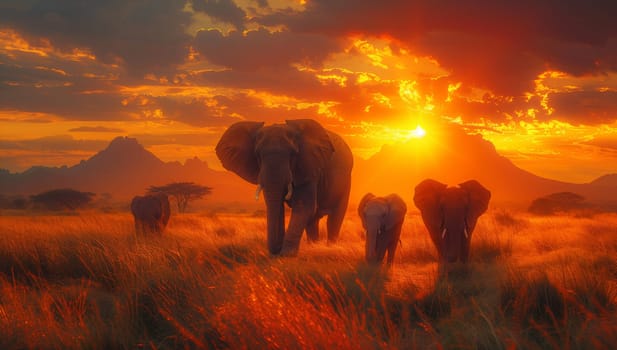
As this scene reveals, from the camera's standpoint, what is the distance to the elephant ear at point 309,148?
10.0 m

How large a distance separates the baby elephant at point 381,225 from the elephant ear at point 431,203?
16.2 inches

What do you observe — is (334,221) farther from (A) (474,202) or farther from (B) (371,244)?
(A) (474,202)

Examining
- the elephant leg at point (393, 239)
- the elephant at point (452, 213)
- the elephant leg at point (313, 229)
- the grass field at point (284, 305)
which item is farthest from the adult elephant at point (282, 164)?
the elephant at point (452, 213)

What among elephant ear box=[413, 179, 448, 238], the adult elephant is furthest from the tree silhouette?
elephant ear box=[413, 179, 448, 238]

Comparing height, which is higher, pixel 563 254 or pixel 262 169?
pixel 262 169

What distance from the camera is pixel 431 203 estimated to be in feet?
32.4

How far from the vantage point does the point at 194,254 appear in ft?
26.9

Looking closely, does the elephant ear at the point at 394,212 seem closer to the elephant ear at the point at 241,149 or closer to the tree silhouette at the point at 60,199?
the elephant ear at the point at 241,149

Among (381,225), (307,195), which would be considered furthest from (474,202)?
(307,195)

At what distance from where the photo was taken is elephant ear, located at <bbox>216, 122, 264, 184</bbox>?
33.8ft

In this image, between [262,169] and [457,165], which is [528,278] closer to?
[262,169]

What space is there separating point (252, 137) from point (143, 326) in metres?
5.60

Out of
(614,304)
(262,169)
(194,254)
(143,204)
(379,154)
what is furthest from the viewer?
(379,154)

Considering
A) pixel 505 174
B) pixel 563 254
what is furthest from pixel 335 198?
pixel 505 174
